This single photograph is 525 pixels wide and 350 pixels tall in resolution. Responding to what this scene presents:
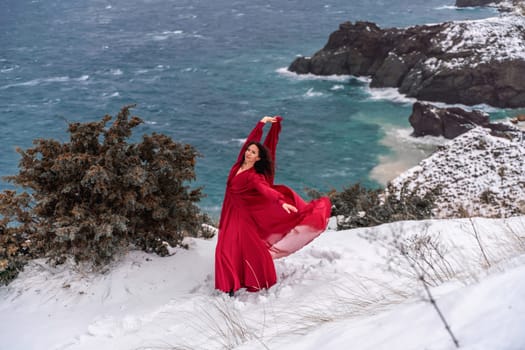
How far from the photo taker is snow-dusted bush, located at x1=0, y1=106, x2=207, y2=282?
6.42 m

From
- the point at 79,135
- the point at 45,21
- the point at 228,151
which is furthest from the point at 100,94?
the point at 79,135

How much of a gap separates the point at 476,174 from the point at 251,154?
1501 centimetres

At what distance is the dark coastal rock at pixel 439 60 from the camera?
3306 centimetres

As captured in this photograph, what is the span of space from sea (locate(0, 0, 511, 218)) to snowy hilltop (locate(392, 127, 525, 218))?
4.35 meters

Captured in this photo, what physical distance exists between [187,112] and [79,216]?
99.1ft

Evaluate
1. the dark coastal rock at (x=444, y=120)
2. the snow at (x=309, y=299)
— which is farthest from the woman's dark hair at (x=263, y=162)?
the dark coastal rock at (x=444, y=120)

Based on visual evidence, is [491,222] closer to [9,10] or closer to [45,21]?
[45,21]

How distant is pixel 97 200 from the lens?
22.6 feet

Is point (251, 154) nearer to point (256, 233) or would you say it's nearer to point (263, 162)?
point (263, 162)

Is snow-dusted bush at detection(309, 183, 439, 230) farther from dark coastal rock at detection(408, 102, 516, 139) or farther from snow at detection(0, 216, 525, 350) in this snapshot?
dark coastal rock at detection(408, 102, 516, 139)

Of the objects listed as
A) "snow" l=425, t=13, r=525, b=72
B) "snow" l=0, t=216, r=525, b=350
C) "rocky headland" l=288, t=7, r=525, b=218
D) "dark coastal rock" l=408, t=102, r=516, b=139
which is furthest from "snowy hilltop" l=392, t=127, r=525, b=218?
"snow" l=425, t=13, r=525, b=72

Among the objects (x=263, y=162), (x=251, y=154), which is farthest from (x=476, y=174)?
(x=251, y=154)

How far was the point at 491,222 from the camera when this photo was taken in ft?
21.5

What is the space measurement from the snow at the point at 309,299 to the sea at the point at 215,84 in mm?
15738
